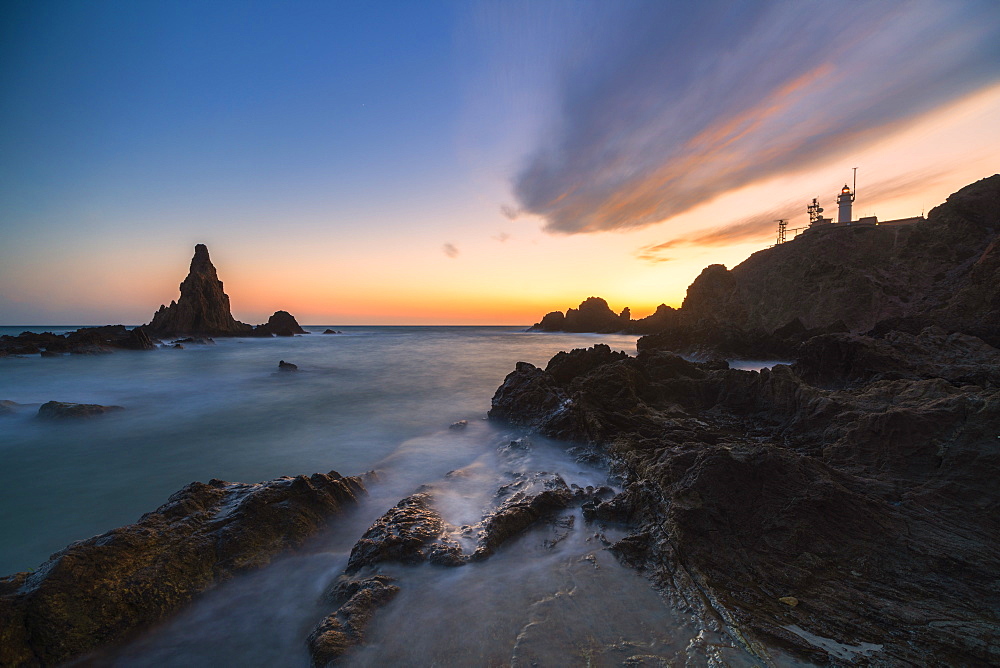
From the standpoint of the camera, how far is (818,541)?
3449 mm

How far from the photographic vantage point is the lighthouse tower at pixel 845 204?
1629 inches

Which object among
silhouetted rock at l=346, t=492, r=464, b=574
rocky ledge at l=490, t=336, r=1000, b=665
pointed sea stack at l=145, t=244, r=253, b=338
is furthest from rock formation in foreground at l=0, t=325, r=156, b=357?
rocky ledge at l=490, t=336, r=1000, b=665

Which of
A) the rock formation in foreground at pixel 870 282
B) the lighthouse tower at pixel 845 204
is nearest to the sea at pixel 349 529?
the rock formation in foreground at pixel 870 282

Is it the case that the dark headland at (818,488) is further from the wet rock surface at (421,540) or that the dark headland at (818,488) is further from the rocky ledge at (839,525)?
the wet rock surface at (421,540)

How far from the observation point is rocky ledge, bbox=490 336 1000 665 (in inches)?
103

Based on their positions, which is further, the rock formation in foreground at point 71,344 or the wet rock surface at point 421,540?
the rock formation in foreground at point 71,344

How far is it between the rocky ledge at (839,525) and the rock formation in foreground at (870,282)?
13.7 metres

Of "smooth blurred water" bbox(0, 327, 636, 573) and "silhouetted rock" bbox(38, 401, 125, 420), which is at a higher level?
"silhouetted rock" bbox(38, 401, 125, 420)

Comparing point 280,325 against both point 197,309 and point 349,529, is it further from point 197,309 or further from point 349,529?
point 349,529

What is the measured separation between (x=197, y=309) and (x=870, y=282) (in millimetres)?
77838

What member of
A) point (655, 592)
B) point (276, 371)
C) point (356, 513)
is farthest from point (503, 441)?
point (276, 371)

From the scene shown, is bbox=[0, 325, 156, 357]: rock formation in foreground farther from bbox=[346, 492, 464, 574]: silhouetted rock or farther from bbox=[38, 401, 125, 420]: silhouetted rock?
bbox=[346, 492, 464, 574]: silhouetted rock

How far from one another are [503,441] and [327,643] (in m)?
5.71

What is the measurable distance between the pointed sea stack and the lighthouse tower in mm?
A: 84180
